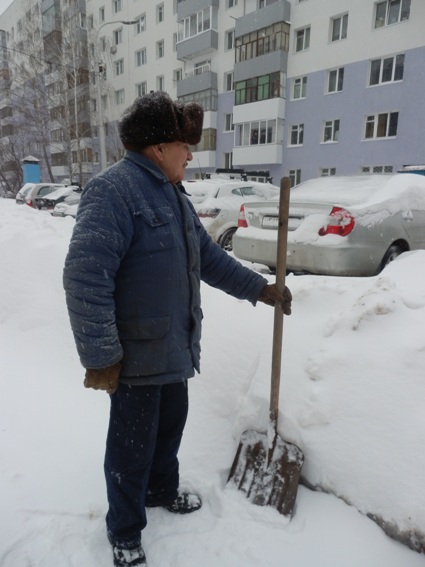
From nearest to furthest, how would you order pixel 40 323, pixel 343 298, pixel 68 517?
1. pixel 68 517
2. pixel 343 298
3. pixel 40 323

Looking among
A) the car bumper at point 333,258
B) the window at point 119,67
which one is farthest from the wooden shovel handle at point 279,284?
the window at point 119,67

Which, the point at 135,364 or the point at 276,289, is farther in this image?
the point at 276,289

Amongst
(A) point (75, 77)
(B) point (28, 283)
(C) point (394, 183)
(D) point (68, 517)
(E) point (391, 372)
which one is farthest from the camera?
(A) point (75, 77)

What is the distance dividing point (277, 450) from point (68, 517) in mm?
1003

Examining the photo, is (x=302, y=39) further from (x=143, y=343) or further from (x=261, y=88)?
(x=143, y=343)

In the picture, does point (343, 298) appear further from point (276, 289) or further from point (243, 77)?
point (243, 77)

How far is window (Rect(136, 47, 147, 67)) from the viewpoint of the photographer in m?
30.2

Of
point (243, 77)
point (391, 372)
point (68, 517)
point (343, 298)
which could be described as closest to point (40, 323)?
point (68, 517)

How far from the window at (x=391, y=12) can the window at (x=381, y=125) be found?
12.2ft

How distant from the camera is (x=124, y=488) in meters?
1.67

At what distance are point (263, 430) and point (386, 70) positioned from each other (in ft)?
67.4

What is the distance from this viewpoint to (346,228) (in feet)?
13.3

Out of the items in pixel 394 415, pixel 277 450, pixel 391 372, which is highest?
pixel 391 372

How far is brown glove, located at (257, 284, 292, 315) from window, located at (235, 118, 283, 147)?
867 inches
